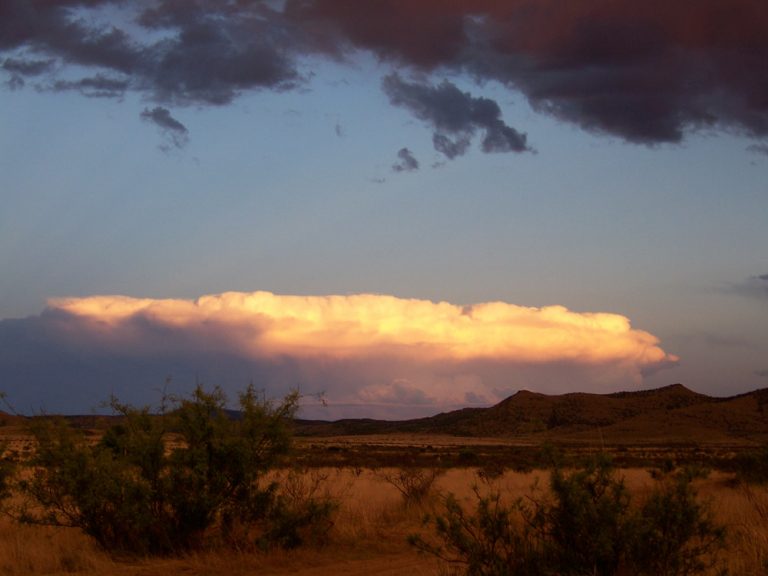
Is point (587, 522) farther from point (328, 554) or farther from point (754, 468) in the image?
point (754, 468)

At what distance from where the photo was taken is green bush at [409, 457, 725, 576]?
30.6ft

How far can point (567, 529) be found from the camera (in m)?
9.58

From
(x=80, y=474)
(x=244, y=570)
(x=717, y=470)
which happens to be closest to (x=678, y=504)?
(x=244, y=570)

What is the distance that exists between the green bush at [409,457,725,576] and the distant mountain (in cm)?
9963

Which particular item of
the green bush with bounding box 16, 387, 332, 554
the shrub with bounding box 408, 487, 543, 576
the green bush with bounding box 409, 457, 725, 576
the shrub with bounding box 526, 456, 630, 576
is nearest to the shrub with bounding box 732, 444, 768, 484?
the green bush with bounding box 16, 387, 332, 554

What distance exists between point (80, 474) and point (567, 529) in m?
8.61

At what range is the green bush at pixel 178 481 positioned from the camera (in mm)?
14055

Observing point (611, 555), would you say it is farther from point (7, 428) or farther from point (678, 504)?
point (7, 428)

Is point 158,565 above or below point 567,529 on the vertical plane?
below

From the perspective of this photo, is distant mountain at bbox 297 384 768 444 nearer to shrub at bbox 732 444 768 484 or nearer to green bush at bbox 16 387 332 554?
shrub at bbox 732 444 768 484

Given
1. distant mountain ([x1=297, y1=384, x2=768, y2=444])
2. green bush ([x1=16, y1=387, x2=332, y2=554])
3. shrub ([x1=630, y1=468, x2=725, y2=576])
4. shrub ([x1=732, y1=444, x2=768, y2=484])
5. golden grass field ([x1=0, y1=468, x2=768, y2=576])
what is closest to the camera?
shrub ([x1=630, y1=468, x2=725, y2=576])

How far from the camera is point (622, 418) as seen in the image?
133750 mm

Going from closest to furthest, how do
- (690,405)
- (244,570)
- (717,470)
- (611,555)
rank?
(611,555)
(244,570)
(717,470)
(690,405)

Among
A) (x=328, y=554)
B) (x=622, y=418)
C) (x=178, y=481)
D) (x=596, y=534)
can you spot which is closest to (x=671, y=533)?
(x=596, y=534)
